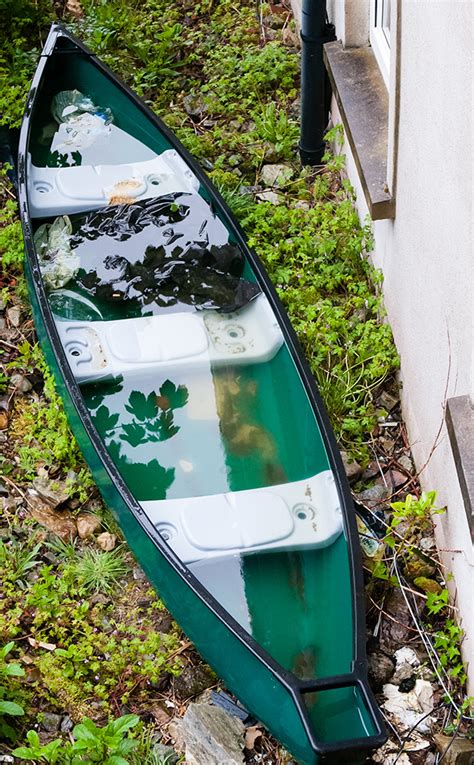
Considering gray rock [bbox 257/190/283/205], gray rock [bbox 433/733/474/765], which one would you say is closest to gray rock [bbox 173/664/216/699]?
gray rock [bbox 433/733/474/765]

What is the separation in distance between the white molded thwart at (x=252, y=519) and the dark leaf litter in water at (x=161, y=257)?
0.94m

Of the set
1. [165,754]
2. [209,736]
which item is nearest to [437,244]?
[209,736]

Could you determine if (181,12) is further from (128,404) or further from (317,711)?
(317,711)

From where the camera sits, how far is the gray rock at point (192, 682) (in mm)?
2938

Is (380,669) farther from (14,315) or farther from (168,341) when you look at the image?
(14,315)

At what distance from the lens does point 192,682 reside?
2943mm

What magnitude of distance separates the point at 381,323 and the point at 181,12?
3.02 meters

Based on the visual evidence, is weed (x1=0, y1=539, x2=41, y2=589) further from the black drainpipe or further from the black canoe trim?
the black drainpipe

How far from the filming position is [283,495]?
3.21 meters

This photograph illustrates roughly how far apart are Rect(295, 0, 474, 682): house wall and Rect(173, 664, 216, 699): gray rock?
30.8 inches

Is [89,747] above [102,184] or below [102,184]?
below

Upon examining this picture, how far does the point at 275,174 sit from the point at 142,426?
1.78 meters

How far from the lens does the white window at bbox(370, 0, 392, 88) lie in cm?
407

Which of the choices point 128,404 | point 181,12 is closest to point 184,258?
point 128,404
